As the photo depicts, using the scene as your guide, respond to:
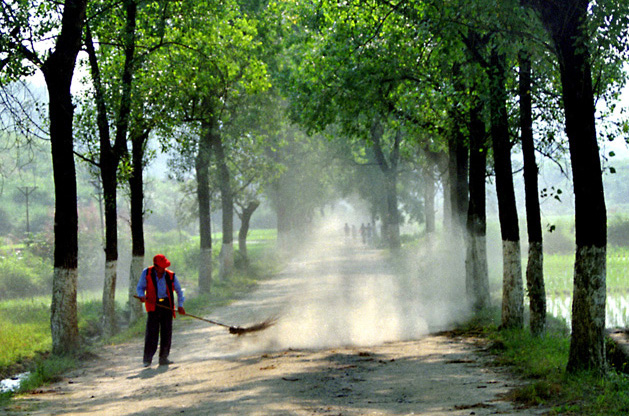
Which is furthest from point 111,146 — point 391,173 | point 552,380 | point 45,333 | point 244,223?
point 391,173

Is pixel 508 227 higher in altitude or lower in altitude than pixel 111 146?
lower

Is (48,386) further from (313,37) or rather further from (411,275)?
(411,275)

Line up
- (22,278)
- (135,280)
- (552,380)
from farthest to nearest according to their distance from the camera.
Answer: (22,278), (135,280), (552,380)

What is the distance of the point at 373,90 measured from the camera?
19.2 meters

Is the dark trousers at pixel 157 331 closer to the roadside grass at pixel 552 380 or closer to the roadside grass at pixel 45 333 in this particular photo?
the roadside grass at pixel 45 333

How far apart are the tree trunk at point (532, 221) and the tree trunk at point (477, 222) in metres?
3.43

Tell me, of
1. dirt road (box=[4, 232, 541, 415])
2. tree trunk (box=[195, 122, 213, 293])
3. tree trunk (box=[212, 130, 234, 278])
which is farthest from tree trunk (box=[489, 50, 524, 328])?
tree trunk (box=[212, 130, 234, 278])

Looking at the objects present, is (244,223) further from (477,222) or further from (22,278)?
(477,222)

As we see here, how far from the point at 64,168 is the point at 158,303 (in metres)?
3.47

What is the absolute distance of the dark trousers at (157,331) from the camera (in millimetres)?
12711

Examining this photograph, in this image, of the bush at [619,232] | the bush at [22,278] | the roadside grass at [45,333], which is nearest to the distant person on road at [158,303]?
the roadside grass at [45,333]

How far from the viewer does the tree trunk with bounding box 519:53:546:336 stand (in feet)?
41.3

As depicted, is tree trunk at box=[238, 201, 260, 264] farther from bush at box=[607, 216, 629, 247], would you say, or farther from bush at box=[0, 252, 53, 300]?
bush at box=[607, 216, 629, 247]

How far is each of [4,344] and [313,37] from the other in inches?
528
